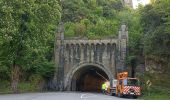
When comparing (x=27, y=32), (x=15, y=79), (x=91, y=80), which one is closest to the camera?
(x=27, y=32)

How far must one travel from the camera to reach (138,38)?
1877 inches

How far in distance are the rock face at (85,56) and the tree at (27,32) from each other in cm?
1009

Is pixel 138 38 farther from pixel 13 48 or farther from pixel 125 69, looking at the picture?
pixel 13 48

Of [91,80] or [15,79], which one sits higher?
[91,80]

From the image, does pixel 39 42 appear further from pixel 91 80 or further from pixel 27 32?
pixel 91 80

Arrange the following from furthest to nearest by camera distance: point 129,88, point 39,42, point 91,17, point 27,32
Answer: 1. point 91,17
2. point 39,42
3. point 27,32
4. point 129,88

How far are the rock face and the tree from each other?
10088mm

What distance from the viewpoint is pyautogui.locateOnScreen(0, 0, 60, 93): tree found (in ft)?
113

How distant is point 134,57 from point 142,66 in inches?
55.3

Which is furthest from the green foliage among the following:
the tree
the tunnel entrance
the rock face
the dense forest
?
the tree

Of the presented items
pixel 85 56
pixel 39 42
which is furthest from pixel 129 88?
pixel 85 56

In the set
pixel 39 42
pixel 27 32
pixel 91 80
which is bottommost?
pixel 91 80

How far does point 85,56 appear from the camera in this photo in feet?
159

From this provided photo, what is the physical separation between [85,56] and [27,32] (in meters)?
13.6
